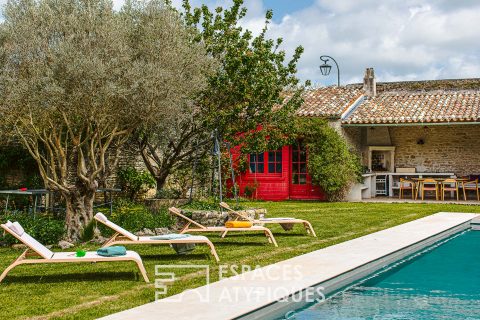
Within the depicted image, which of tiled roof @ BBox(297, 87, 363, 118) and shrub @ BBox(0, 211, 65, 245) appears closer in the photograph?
shrub @ BBox(0, 211, 65, 245)

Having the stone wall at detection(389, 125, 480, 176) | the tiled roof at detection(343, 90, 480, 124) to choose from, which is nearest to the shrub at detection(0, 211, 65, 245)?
the tiled roof at detection(343, 90, 480, 124)

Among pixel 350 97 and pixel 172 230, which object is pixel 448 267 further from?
pixel 350 97

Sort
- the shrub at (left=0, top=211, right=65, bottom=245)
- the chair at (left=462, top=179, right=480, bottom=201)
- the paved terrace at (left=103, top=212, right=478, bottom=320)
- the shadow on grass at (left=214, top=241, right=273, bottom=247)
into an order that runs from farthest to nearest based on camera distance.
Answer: the chair at (left=462, top=179, right=480, bottom=201) → the shadow on grass at (left=214, top=241, right=273, bottom=247) → the shrub at (left=0, top=211, right=65, bottom=245) → the paved terrace at (left=103, top=212, right=478, bottom=320)

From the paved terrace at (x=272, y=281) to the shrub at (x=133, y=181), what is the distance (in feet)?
30.9

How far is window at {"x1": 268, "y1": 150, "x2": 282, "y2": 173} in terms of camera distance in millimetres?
22453

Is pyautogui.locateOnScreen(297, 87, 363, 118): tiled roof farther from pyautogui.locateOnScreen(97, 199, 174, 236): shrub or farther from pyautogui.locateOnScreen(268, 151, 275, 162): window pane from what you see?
pyautogui.locateOnScreen(97, 199, 174, 236): shrub

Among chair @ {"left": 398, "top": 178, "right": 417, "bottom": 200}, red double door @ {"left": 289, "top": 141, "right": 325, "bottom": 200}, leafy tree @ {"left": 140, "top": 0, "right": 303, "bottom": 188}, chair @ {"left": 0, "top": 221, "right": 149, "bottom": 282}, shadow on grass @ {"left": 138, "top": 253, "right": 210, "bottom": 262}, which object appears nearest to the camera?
chair @ {"left": 0, "top": 221, "right": 149, "bottom": 282}

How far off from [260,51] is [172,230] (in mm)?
6427

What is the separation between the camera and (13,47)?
1027cm

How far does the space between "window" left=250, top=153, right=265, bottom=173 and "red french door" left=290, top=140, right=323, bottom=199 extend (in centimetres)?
98

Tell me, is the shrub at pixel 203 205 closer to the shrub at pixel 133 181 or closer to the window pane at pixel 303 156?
the shrub at pixel 133 181

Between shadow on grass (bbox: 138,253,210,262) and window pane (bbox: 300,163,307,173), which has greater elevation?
window pane (bbox: 300,163,307,173)

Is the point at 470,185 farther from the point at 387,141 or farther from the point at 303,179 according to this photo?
the point at 303,179

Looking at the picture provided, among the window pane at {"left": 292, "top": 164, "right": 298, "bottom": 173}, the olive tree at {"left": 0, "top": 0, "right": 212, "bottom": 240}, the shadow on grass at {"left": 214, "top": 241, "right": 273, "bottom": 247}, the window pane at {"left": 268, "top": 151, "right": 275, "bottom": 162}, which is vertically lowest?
the shadow on grass at {"left": 214, "top": 241, "right": 273, "bottom": 247}
